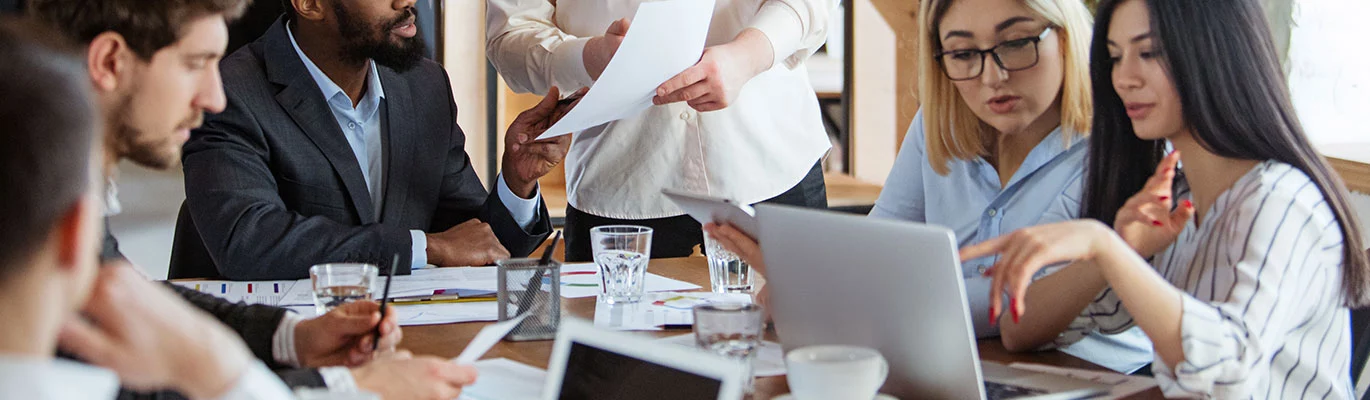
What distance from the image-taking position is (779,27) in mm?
2102

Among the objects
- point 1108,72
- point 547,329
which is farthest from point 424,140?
point 1108,72

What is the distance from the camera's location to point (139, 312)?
2.41ft

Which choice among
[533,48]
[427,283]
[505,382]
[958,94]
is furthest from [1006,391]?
[533,48]

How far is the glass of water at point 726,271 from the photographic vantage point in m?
1.78

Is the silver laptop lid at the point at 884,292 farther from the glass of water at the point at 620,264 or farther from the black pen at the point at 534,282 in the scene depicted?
the glass of water at the point at 620,264

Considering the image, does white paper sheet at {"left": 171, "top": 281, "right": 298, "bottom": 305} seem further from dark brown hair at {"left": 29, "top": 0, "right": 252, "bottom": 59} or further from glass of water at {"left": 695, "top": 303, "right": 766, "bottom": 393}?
glass of water at {"left": 695, "top": 303, "right": 766, "bottom": 393}

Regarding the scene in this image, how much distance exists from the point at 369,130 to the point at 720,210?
1204 mm

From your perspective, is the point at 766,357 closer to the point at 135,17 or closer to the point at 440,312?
A: the point at 440,312

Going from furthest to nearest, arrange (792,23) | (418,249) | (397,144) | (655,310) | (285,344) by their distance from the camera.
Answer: (397,144), (792,23), (418,249), (655,310), (285,344)

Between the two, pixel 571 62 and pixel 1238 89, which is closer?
pixel 1238 89

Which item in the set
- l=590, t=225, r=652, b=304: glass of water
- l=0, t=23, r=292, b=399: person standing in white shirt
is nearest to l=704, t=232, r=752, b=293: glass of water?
l=590, t=225, r=652, b=304: glass of water

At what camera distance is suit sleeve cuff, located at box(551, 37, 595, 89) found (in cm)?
213

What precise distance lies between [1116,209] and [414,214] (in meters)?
1.38

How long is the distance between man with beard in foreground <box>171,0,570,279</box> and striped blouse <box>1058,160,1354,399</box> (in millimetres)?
1223
